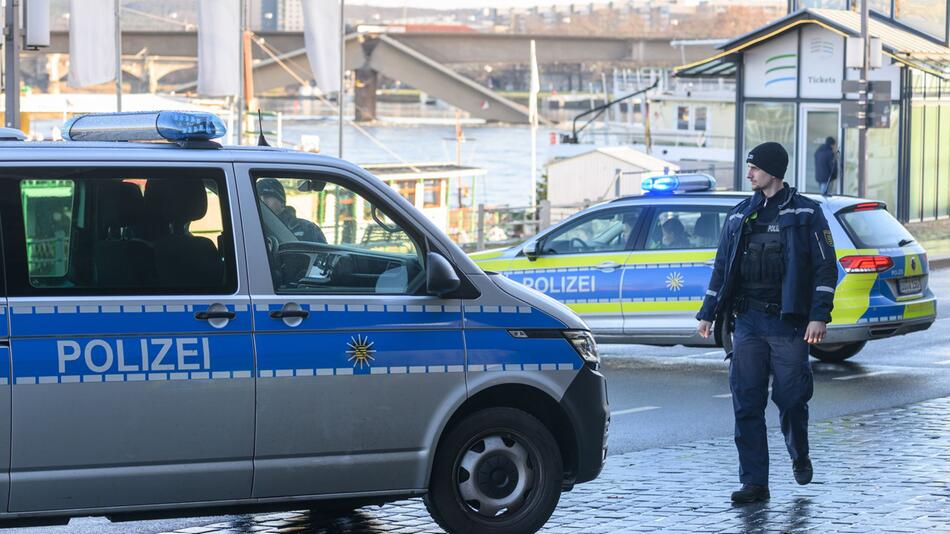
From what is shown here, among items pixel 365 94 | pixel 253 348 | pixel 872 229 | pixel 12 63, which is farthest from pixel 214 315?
pixel 365 94

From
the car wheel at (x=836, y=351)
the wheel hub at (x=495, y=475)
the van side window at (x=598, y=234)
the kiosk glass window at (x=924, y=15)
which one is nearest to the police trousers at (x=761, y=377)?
the wheel hub at (x=495, y=475)

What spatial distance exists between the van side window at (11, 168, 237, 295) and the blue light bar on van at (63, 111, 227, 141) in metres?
0.20

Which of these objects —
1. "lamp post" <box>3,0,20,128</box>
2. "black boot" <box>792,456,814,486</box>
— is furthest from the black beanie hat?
"lamp post" <box>3,0,20,128</box>

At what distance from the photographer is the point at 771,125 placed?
31875 mm

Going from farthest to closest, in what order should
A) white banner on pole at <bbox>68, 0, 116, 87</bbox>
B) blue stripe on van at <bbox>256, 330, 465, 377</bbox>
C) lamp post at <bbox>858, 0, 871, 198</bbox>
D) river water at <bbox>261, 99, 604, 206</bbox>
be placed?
river water at <bbox>261, 99, 604, 206</bbox> → white banner on pole at <bbox>68, 0, 116, 87</bbox> → lamp post at <bbox>858, 0, 871, 198</bbox> → blue stripe on van at <bbox>256, 330, 465, 377</bbox>

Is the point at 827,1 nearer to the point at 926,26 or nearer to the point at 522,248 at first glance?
the point at 926,26

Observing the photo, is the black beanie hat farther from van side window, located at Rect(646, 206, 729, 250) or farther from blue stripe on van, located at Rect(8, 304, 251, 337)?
van side window, located at Rect(646, 206, 729, 250)

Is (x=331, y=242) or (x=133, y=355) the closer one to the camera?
(x=133, y=355)

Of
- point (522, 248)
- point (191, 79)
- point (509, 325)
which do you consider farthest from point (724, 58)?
point (191, 79)

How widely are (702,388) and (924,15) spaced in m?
24.9

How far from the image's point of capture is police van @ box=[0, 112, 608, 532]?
5.64 meters

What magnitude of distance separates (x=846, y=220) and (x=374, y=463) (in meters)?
7.12

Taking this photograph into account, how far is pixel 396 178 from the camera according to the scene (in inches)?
1649

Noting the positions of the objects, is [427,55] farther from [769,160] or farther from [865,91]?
[769,160]
